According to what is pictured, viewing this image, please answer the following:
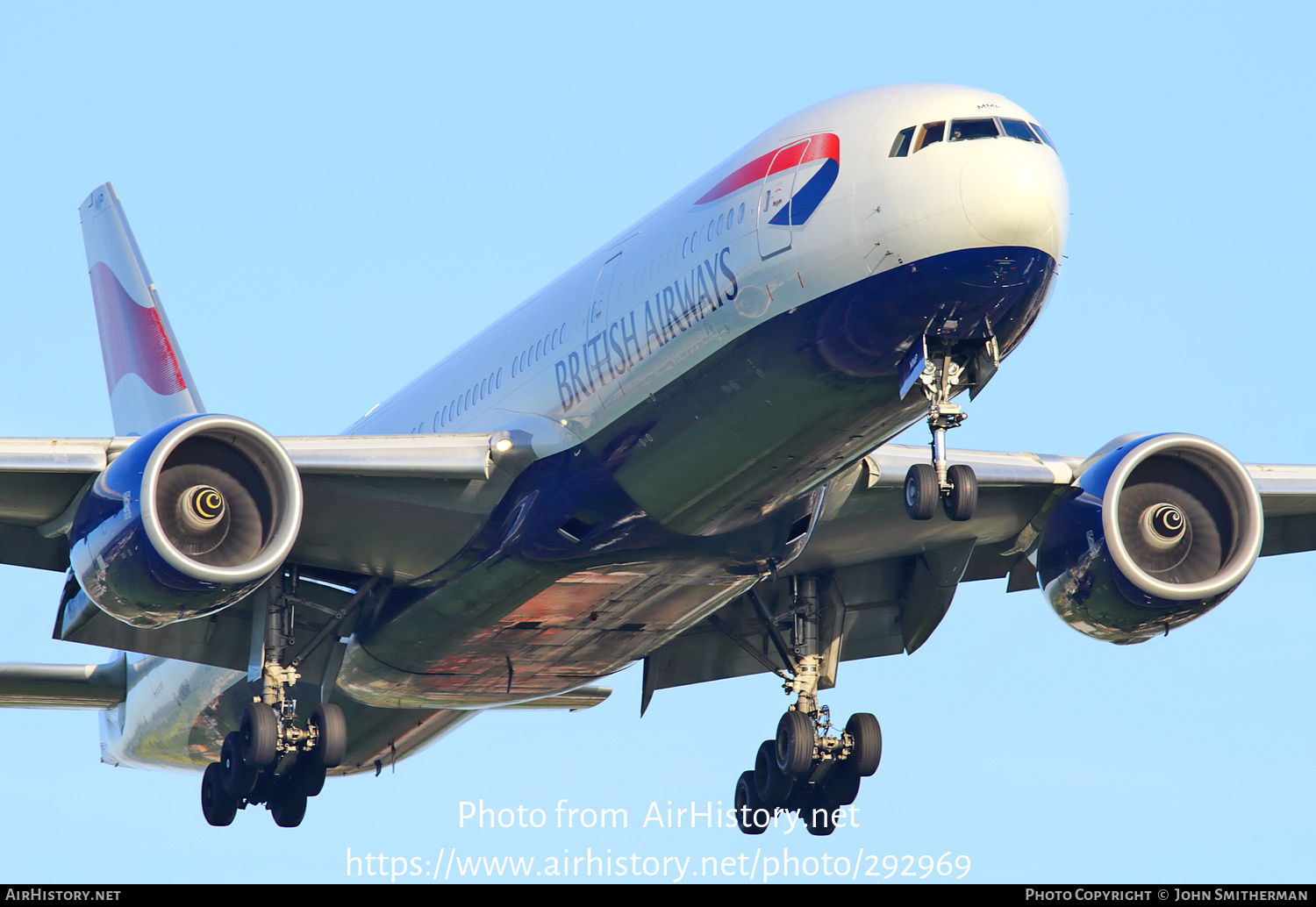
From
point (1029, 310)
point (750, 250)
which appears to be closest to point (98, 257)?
point (750, 250)

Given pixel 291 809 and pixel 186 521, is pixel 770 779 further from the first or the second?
pixel 186 521

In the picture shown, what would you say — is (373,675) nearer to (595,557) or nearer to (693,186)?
(595,557)

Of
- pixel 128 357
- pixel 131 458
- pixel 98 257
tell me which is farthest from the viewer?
pixel 98 257

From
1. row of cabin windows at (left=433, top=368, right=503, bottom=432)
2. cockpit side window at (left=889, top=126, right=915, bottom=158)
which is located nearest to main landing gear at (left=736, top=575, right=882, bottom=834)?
row of cabin windows at (left=433, top=368, right=503, bottom=432)

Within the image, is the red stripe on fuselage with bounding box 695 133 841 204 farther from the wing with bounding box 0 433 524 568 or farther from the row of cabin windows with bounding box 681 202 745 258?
the wing with bounding box 0 433 524 568

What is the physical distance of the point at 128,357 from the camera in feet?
113

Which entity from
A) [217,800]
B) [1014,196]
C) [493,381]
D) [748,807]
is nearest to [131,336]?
[217,800]

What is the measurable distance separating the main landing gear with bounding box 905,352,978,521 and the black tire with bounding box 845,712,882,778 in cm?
740

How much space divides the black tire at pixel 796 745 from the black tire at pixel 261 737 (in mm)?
6764

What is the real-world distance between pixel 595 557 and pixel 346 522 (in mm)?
3384

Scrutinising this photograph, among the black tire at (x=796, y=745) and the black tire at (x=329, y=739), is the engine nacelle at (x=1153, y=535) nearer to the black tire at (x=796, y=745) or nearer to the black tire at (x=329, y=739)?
the black tire at (x=796, y=745)

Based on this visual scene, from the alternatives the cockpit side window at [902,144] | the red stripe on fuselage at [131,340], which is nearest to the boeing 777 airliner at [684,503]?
the cockpit side window at [902,144]

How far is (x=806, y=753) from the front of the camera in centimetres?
2656

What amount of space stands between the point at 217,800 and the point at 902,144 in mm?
12773
